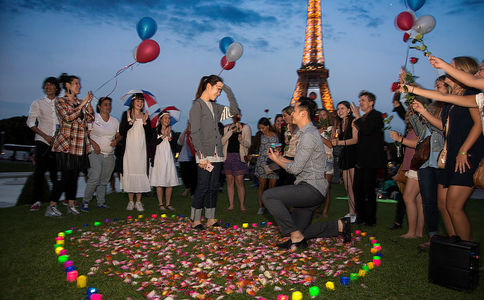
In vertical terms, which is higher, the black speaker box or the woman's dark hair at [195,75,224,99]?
the woman's dark hair at [195,75,224,99]

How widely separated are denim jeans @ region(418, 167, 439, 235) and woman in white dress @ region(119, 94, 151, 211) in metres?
4.57

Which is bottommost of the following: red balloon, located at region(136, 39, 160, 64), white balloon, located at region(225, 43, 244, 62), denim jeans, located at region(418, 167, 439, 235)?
denim jeans, located at region(418, 167, 439, 235)

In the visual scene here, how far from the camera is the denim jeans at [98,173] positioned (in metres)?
6.36

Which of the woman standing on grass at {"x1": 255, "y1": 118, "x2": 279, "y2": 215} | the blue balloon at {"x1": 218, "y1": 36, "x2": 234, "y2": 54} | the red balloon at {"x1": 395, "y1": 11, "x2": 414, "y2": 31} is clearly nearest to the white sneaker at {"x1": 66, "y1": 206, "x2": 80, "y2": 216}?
the woman standing on grass at {"x1": 255, "y1": 118, "x2": 279, "y2": 215}

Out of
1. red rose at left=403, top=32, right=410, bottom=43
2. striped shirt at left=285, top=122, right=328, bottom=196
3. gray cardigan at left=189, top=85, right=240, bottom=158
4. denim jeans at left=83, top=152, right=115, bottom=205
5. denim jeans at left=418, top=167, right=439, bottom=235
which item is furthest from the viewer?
denim jeans at left=83, top=152, right=115, bottom=205

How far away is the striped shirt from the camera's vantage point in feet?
12.4

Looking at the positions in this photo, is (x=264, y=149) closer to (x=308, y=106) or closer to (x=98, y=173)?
(x=308, y=106)

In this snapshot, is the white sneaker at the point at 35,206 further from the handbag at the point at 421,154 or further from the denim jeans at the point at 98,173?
the handbag at the point at 421,154

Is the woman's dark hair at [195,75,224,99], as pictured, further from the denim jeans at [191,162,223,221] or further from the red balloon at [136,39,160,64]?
the red balloon at [136,39,160,64]

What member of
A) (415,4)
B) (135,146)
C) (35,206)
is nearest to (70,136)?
(135,146)

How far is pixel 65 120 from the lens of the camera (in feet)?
18.2

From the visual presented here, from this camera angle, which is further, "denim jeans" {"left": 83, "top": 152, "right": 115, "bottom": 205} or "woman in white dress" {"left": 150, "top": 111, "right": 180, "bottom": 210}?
"woman in white dress" {"left": 150, "top": 111, "right": 180, "bottom": 210}

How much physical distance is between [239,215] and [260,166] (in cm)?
100

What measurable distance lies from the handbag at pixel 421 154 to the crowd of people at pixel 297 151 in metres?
0.01
